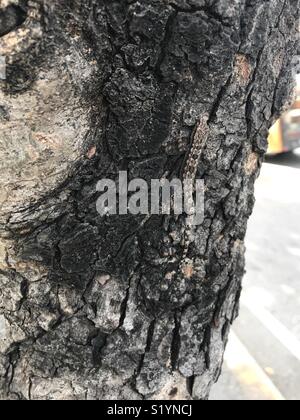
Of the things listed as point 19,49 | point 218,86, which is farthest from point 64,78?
point 218,86

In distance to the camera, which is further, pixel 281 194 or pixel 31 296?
pixel 281 194

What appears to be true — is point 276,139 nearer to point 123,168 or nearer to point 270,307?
point 270,307

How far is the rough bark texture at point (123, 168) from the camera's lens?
69cm

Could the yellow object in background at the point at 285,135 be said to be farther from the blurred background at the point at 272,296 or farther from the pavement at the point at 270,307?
the pavement at the point at 270,307

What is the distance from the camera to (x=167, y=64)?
74cm

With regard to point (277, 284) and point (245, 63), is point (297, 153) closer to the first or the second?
point (277, 284)

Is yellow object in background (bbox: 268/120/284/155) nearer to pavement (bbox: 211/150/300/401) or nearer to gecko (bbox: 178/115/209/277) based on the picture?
pavement (bbox: 211/150/300/401)

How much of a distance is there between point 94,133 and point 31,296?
0.36 metres

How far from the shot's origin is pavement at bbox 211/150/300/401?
2.37m

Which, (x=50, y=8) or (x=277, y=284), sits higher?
(x=50, y=8)

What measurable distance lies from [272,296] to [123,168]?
2781 mm

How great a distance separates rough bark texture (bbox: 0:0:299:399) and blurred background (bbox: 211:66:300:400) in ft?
2.51

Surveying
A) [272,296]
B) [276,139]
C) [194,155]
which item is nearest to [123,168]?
[194,155]

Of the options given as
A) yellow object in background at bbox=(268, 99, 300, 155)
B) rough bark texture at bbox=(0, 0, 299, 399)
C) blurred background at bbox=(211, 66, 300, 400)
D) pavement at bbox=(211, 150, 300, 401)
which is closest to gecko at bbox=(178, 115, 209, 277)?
rough bark texture at bbox=(0, 0, 299, 399)
